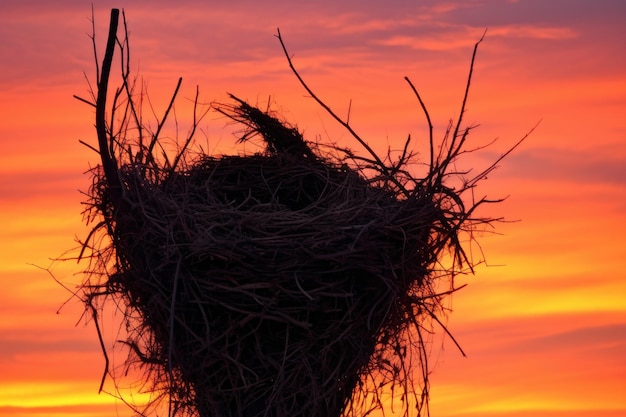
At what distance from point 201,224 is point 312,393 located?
0.93m

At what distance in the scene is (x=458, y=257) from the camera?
5934 mm

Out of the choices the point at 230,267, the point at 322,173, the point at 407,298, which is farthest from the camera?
the point at 322,173

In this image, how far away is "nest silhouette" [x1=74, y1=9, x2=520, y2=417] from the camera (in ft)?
17.6

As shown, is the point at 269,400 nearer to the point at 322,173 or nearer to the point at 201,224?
the point at 201,224

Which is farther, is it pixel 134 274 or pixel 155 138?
pixel 155 138

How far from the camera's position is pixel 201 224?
5.60 metres

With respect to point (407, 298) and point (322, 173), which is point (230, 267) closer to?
point (407, 298)

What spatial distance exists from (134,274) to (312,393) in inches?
38.7

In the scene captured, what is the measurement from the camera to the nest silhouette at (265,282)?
5.38 metres

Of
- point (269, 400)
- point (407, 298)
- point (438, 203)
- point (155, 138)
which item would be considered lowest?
point (269, 400)

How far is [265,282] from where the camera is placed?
5.33 m

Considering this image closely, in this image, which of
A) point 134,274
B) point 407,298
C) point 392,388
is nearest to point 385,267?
point 407,298

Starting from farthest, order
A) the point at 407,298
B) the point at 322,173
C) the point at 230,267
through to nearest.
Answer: the point at 322,173
the point at 407,298
the point at 230,267

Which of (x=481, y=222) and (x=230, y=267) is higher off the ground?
(x=481, y=222)
